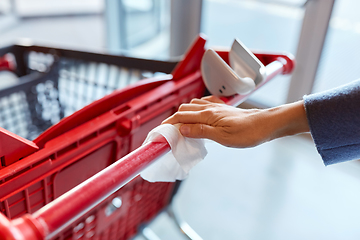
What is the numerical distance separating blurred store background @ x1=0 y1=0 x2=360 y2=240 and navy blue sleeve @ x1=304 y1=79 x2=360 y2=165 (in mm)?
840

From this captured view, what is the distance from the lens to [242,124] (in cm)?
54

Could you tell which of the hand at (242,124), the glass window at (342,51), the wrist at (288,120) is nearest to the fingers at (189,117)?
the hand at (242,124)

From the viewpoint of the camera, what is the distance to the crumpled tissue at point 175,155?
0.53 m

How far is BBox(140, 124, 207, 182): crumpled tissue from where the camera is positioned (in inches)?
21.0

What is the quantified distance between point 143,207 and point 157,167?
0.41 meters

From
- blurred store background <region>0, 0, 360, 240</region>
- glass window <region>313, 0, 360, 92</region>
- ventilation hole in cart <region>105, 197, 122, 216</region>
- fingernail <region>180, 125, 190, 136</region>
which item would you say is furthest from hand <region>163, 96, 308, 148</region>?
glass window <region>313, 0, 360, 92</region>

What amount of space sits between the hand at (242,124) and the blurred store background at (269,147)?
2.45 feet

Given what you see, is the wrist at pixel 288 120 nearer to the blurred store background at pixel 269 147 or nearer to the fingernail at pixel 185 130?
the fingernail at pixel 185 130

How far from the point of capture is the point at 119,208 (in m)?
0.82

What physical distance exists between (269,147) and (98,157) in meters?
1.33

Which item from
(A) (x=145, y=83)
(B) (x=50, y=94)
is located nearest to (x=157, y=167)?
(A) (x=145, y=83)

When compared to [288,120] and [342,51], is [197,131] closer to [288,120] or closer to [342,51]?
[288,120]

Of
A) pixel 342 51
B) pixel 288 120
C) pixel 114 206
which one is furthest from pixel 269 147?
pixel 288 120

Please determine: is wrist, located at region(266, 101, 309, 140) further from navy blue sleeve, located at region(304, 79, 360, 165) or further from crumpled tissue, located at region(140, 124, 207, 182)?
crumpled tissue, located at region(140, 124, 207, 182)
